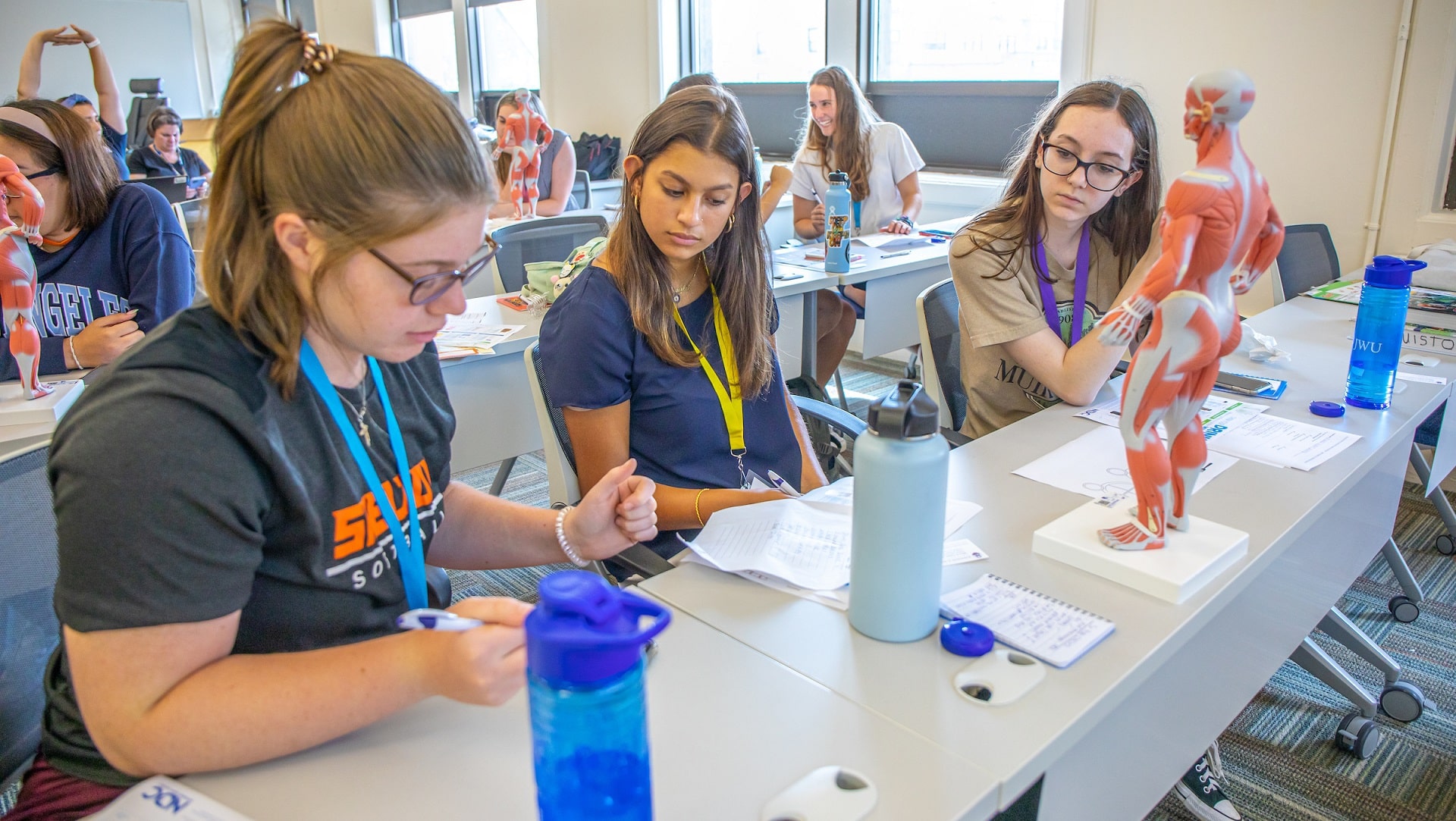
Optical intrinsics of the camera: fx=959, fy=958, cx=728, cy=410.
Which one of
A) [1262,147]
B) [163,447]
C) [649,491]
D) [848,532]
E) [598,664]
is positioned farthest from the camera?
[1262,147]

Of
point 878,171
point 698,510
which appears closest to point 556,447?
point 698,510

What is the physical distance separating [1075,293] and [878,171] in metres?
2.47

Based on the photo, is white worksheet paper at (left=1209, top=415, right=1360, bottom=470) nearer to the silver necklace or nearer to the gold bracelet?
the gold bracelet

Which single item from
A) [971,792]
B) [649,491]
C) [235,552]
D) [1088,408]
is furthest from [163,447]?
[1088,408]

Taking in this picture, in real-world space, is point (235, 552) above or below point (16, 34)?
below

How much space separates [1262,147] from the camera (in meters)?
3.40

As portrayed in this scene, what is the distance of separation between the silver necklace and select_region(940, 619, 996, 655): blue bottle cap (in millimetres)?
613

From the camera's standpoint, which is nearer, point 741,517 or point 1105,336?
point 1105,336

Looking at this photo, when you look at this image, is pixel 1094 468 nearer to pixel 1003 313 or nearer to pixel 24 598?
pixel 1003 313

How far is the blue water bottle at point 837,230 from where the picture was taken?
3152mm

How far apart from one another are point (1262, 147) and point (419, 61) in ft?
22.3

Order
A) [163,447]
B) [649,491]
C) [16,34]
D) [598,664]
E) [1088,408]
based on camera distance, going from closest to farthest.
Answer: [598,664]
[163,447]
[649,491]
[1088,408]
[16,34]

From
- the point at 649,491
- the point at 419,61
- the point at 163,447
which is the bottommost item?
the point at 649,491

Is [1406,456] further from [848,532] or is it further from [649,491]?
[649,491]
